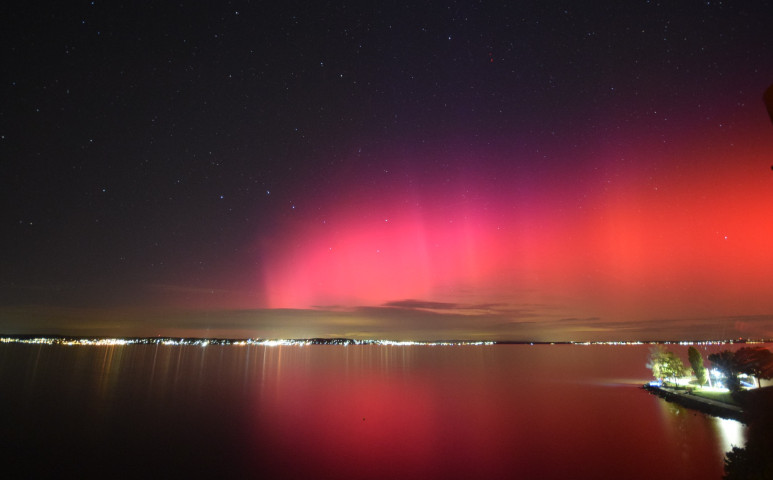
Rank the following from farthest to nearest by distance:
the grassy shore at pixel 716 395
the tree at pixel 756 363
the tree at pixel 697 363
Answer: the tree at pixel 697 363
the tree at pixel 756 363
the grassy shore at pixel 716 395

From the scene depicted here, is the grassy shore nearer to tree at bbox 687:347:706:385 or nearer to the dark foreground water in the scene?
the dark foreground water

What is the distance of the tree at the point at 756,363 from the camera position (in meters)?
42.0

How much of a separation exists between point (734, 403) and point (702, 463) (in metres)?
15.3

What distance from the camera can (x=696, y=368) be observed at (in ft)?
173

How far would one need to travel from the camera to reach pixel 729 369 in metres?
43.0

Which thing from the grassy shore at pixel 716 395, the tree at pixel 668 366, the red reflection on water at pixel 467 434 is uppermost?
the tree at pixel 668 366

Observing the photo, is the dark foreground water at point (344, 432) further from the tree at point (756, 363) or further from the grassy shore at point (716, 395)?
the tree at point (756, 363)

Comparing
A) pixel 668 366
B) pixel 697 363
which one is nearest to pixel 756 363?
pixel 697 363

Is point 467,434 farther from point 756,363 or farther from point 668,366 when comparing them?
point 668,366

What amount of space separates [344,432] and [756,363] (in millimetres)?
38703

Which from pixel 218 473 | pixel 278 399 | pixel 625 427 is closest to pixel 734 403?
pixel 625 427

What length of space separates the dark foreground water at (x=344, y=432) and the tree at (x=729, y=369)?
15.3 feet

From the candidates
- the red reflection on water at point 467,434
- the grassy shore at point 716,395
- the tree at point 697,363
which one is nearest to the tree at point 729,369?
the grassy shore at point 716,395

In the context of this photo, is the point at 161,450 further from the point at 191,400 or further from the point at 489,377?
the point at 489,377
